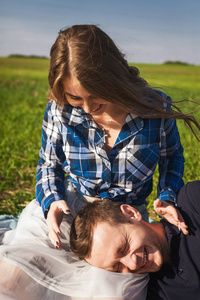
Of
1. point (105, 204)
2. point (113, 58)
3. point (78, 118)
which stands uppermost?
point (113, 58)

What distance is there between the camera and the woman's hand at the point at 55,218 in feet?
7.04

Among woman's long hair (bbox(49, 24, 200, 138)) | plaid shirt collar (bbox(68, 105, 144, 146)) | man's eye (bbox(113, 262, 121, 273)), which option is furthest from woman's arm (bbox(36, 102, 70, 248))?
man's eye (bbox(113, 262, 121, 273))

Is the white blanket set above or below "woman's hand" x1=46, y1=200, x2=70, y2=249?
below

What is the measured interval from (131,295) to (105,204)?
1.85ft

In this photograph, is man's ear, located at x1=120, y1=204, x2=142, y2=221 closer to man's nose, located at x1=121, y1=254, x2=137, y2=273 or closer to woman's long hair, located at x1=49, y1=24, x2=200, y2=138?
man's nose, located at x1=121, y1=254, x2=137, y2=273

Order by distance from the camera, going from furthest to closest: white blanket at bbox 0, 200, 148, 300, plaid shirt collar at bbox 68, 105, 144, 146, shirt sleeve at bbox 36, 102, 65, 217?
shirt sleeve at bbox 36, 102, 65, 217
plaid shirt collar at bbox 68, 105, 144, 146
white blanket at bbox 0, 200, 148, 300

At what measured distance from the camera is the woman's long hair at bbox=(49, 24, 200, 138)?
6.50 ft

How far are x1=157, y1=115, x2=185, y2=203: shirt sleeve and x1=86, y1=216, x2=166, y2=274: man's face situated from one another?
1.40ft

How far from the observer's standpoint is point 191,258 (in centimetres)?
203

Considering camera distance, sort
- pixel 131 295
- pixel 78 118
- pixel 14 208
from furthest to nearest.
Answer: pixel 14 208 < pixel 78 118 < pixel 131 295

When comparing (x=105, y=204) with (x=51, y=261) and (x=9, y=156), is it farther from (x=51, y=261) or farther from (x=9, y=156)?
(x=9, y=156)

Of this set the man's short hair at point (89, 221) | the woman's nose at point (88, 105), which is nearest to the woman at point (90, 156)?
the woman's nose at point (88, 105)

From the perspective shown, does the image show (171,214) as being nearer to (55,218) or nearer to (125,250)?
(125,250)

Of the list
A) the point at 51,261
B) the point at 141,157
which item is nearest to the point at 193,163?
the point at 141,157
